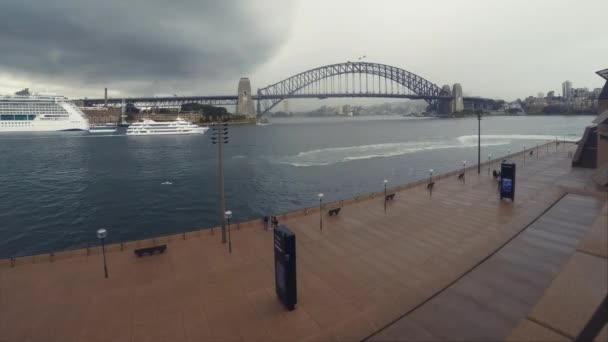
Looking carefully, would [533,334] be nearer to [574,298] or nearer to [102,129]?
[574,298]

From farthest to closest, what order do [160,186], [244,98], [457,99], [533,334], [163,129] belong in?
1. [457,99]
2. [244,98]
3. [163,129]
4. [160,186]
5. [533,334]

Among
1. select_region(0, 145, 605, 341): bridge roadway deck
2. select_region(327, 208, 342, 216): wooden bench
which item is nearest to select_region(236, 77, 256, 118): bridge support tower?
select_region(327, 208, 342, 216): wooden bench

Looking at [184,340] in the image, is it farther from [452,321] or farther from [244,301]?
[452,321]

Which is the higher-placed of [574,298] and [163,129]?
[163,129]

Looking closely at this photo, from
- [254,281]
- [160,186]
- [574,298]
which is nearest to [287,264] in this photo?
[254,281]

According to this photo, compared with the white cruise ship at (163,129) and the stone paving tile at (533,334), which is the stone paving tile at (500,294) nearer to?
the stone paving tile at (533,334)

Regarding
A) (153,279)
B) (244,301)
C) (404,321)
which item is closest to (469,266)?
(404,321)
